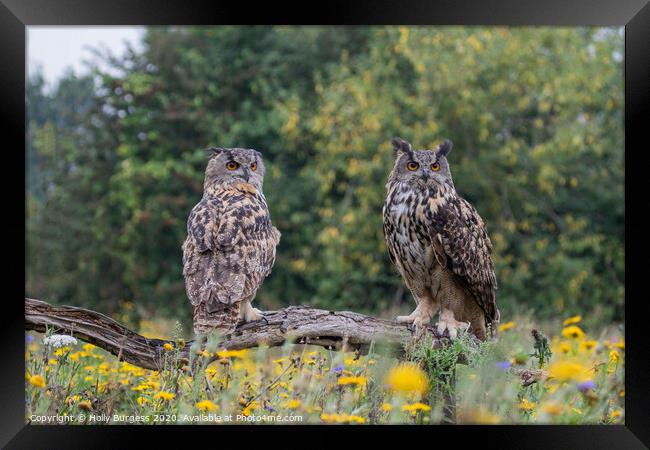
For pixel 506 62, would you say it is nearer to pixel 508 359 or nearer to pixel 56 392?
pixel 508 359

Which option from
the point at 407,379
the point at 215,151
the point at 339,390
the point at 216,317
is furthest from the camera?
the point at 215,151

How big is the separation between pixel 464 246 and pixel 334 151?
650 centimetres

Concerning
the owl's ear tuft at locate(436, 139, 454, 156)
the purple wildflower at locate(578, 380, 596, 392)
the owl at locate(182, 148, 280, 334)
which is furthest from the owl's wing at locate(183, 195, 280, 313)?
the purple wildflower at locate(578, 380, 596, 392)

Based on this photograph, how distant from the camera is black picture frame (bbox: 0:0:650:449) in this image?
3203mm

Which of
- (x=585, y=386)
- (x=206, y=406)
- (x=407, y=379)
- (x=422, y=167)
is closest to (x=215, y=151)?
(x=422, y=167)

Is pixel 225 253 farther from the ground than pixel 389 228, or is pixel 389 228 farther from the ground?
pixel 389 228

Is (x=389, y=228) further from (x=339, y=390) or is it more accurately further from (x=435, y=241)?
(x=339, y=390)

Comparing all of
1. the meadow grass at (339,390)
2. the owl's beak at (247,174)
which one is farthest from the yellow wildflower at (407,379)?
the owl's beak at (247,174)

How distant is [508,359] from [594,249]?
6.85m

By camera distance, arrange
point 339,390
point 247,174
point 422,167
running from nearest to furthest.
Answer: point 339,390 < point 422,167 < point 247,174

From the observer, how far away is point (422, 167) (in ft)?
12.3

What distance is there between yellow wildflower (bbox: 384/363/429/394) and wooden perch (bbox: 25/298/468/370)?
23cm

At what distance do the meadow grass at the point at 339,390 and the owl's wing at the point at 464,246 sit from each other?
13.2 inches
